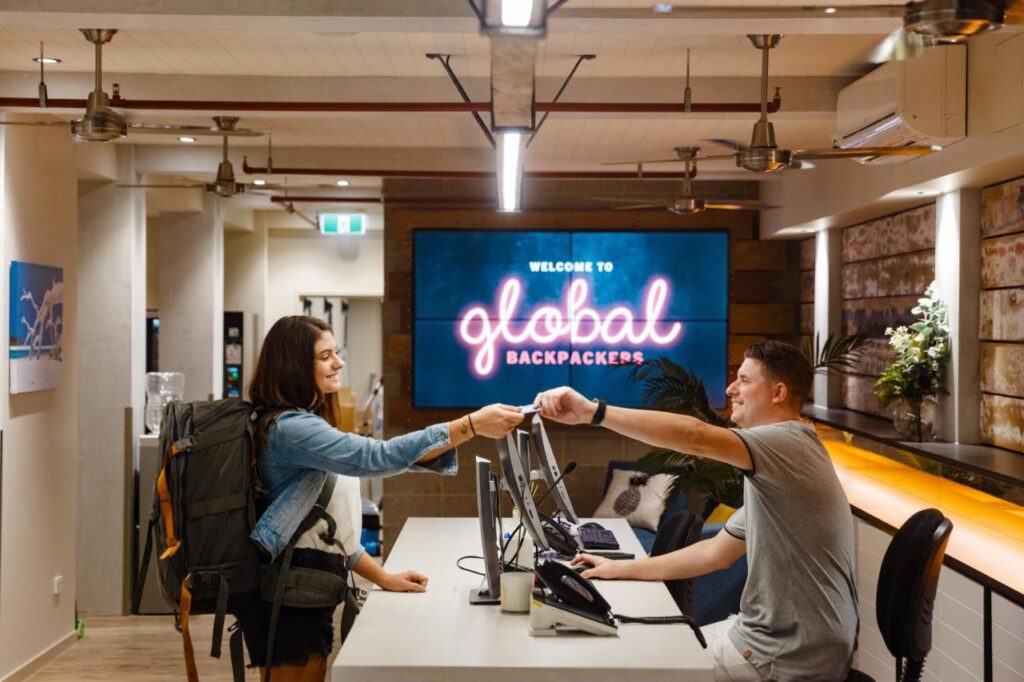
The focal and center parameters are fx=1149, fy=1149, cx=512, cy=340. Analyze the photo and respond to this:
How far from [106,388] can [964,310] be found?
5495 mm

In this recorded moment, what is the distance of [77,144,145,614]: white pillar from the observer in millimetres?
7867

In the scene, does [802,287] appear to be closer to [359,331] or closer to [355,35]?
[355,35]

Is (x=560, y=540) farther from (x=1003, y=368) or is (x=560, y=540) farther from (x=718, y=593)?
(x=1003, y=368)

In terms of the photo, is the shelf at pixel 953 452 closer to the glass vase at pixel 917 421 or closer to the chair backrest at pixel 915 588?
the glass vase at pixel 917 421

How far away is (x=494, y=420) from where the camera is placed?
317 cm

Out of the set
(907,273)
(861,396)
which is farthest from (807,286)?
(907,273)

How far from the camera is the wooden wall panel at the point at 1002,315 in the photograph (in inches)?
207

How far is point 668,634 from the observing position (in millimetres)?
3039

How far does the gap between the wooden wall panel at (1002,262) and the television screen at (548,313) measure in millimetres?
3252

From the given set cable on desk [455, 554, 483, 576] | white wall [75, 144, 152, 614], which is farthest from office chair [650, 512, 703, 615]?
white wall [75, 144, 152, 614]

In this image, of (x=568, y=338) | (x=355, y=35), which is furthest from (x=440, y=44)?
(x=568, y=338)

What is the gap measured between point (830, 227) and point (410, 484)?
369 cm

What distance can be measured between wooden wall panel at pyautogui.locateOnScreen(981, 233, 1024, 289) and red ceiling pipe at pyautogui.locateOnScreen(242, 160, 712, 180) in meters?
2.73

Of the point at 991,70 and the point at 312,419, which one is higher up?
the point at 991,70
